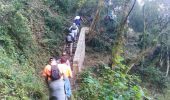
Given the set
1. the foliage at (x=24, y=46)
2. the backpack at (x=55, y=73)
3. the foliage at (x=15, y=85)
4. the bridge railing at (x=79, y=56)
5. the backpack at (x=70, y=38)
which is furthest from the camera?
the backpack at (x=70, y=38)

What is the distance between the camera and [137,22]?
32750 millimetres

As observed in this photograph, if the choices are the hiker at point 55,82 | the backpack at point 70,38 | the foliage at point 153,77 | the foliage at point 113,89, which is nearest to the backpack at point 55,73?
the hiker at point 55,82

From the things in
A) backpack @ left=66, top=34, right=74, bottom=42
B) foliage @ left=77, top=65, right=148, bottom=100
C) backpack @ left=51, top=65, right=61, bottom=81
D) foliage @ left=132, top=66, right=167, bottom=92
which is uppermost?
backpack @ left=66, top=34, right=74, bottom=42

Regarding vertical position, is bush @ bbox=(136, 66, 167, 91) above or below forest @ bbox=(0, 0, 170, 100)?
below

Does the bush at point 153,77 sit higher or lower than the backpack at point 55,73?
lower

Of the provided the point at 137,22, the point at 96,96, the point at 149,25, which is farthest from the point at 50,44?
the point at 137,22

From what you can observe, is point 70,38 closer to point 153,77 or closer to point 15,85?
point 153,77

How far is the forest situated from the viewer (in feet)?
36.1

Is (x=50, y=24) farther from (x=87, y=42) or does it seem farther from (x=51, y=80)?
(x=51, y=80)

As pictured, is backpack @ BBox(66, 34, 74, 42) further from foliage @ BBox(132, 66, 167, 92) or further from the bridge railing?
foliage @ BBox(132, 66, 167, 92)

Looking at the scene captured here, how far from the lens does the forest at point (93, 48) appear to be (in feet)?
36.1

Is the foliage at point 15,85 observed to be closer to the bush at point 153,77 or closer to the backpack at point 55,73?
the backpack at point 55,73

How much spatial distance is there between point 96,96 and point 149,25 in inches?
639

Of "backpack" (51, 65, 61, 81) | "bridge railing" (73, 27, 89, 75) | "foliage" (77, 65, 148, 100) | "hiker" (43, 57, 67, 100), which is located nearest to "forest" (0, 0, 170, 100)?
"foliage" (77, 65, 148, 100)
